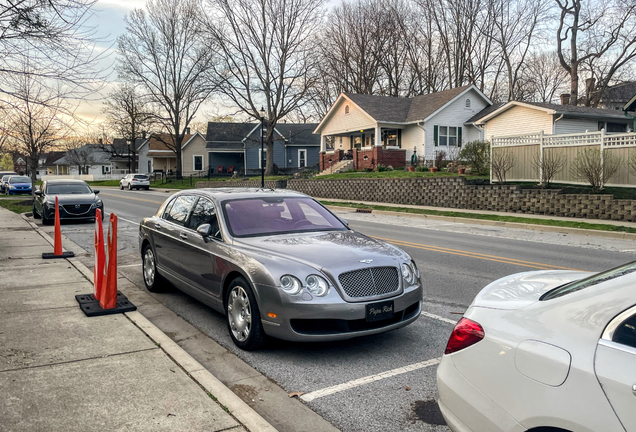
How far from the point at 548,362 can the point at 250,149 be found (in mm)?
56190

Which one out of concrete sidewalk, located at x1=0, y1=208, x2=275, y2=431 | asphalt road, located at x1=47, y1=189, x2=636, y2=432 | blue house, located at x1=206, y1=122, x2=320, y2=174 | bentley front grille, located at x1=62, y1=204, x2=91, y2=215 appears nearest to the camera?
concrete sidewalk, located at x1=0, y1=208, x2=275, y2=431

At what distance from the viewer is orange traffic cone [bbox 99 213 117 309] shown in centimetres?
609

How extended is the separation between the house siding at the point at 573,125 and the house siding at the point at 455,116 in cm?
859

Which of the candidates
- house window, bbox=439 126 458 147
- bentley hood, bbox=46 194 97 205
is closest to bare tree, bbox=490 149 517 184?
house window, bbox=439 126 458 147

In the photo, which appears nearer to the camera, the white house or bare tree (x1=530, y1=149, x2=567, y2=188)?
bare tree (x1=530, y1=149, x2=567, y2=188)

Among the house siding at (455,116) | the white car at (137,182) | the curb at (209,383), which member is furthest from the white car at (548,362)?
the white car at (137,182)

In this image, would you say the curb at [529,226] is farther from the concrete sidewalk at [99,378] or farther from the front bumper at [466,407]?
the front bumper at [466,407]

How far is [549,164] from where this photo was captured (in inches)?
819

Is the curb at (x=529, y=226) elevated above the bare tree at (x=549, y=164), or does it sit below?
below

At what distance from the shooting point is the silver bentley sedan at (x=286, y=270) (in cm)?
475

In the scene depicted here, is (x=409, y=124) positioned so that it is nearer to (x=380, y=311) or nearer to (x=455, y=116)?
(x=455, y=116)

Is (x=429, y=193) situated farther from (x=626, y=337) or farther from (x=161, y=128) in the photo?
(x=161, y=128)

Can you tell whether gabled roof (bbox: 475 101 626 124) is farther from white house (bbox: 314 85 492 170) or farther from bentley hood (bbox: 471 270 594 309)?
bentley hood (bbox: 471 270 594 309)

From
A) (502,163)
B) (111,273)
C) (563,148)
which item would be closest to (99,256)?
(111,273)
